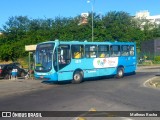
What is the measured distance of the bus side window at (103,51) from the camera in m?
27.2

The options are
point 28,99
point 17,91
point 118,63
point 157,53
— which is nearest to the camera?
point 28,99

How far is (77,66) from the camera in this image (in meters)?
25.0

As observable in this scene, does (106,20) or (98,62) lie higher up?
(106,20)

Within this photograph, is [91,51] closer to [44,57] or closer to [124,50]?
[44,57]

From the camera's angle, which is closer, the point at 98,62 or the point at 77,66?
the point at 77,66

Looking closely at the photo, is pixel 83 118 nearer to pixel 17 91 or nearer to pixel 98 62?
pixel 17 91

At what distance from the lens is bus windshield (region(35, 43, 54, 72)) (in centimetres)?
2372

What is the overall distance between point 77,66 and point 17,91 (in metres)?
5.89

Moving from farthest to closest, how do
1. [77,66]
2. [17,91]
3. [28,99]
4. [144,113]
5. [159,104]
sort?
[77,66] < [17,91] < [28,99] < [159,104] < [144,113]

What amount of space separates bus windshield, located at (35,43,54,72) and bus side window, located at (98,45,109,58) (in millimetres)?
4561

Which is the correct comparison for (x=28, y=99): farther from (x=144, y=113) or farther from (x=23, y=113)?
(x=144, y=113)

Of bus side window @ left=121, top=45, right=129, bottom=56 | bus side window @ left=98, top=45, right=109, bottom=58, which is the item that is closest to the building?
bus side window @ left=121, top=45, right=129, bottom=56

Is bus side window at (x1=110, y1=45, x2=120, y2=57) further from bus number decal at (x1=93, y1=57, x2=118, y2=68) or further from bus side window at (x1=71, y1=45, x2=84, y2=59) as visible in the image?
bus side window at (x1=71, y1=45, x2=84, y2=59)

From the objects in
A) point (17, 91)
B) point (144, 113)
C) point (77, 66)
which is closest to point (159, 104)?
point (144, 113)
